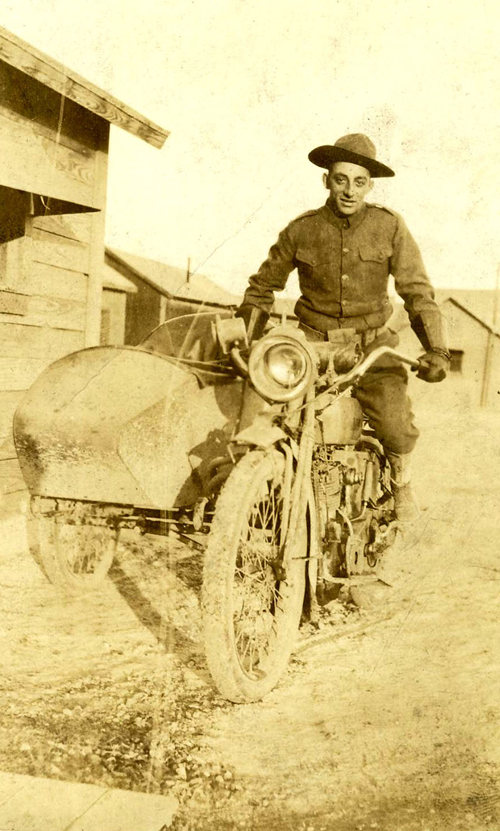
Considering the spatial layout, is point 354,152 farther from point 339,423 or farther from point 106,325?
point 106,325

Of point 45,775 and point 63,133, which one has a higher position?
point 63,133

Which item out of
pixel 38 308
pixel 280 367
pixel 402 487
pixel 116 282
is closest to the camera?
pixel 280 367

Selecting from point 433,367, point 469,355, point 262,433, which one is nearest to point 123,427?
point 262,433

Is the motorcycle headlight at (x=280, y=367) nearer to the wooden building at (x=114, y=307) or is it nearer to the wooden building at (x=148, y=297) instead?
the wooden building at (x=114, y=307)

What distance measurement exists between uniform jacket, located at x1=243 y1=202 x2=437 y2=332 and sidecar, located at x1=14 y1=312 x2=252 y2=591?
1.01 m

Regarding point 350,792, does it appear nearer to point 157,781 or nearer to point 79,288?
point 157,781

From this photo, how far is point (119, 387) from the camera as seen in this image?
339cm

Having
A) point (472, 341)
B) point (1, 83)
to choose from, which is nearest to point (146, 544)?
point (1, 83)

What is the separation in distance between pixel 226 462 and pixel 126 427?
462mm

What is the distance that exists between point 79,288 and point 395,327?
308 centimetres

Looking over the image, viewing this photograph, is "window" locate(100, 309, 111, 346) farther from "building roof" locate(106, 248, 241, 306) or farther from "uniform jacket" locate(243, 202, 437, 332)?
"uniform jacket" locate(243, 202, 437, 332)

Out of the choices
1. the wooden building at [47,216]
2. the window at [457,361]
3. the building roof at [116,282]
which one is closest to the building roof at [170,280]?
the building roof at [116,282]

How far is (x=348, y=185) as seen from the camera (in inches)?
163

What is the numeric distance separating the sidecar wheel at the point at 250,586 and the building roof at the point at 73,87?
11.0 feet
